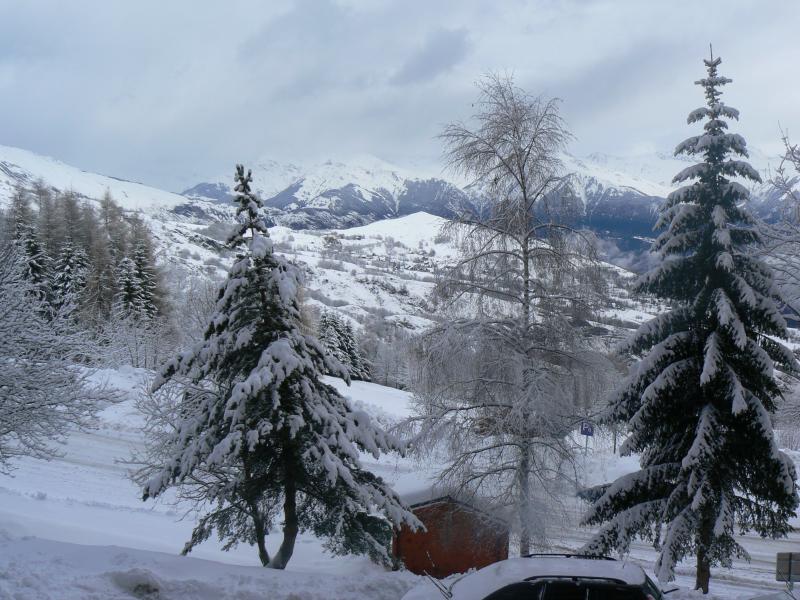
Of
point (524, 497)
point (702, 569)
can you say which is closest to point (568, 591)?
point (524, 497)

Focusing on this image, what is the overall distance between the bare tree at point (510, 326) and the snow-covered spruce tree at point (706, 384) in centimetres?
146

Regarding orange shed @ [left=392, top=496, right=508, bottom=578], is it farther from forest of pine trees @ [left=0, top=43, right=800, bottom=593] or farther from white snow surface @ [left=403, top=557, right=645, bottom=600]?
white snow surface @ [left=403, top=557, right=645, bottom=600]

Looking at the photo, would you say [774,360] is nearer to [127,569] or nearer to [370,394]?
[127,569]

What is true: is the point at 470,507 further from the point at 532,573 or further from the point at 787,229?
the point at 787,229

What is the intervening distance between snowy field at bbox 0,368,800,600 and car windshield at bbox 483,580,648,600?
37.4 inches

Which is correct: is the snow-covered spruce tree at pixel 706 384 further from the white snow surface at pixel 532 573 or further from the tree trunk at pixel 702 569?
the white snow surface at pixel 532 573

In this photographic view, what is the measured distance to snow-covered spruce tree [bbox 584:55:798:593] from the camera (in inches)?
414

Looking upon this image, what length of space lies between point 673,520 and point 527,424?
3.12 m

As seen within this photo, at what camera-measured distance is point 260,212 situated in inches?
437

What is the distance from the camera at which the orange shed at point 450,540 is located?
13513mm

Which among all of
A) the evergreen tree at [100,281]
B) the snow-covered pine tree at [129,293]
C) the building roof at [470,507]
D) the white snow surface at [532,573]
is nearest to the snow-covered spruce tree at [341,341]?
the snow-covered pine tree at [129,293]

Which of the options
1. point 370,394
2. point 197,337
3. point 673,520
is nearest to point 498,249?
point 673,520

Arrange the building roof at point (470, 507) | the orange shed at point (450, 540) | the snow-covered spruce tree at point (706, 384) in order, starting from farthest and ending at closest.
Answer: the orange shed at point (450, 540), the building roof at point (470, 507), the snow-covered spruce tree at point (706, 384)

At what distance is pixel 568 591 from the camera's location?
19.9ft
